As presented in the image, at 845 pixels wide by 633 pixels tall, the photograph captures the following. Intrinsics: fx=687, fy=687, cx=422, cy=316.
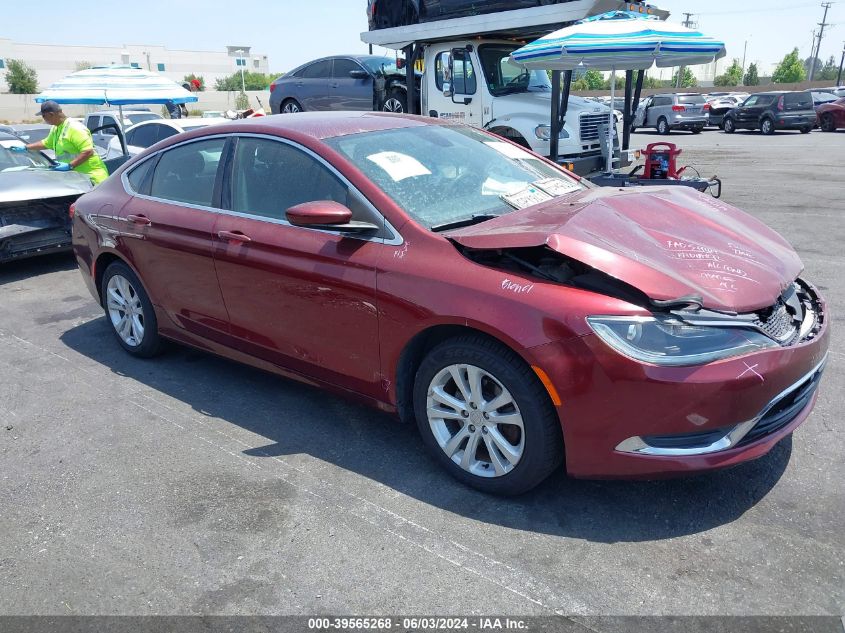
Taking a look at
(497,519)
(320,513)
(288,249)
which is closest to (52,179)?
(288,249)

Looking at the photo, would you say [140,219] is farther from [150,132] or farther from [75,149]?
[150,132]

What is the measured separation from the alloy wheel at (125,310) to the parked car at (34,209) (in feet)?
8.90

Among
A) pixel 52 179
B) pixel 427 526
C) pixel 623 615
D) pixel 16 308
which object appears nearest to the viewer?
pixel 623 615

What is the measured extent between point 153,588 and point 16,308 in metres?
4.80

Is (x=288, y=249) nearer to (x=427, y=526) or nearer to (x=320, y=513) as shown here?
(x=320, y=513)

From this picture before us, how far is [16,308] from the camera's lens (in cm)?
644

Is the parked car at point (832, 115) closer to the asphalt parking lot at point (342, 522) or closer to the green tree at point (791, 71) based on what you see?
the asphalt parking lot at point (342, 522)

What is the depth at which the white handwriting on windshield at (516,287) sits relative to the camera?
114 inches

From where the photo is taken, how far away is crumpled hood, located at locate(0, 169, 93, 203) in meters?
7.09

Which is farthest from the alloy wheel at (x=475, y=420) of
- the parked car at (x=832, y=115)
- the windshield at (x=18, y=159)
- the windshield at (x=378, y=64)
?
the parked car at (x=832, y=115)

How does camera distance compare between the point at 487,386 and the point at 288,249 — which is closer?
the point at 487,386

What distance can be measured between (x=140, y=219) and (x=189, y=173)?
488 mm

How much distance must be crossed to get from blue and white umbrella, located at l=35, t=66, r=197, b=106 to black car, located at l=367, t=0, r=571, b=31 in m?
3.56

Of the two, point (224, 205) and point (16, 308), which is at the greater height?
point (224, 205)
